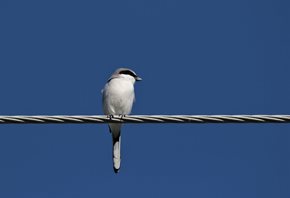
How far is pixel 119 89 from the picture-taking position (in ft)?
32.8

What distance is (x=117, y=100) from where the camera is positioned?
32.8 ft

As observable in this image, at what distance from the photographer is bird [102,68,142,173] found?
393 inches

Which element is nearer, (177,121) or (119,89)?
(177,121)

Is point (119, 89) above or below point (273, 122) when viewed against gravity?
above

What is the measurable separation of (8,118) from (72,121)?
0.54m
